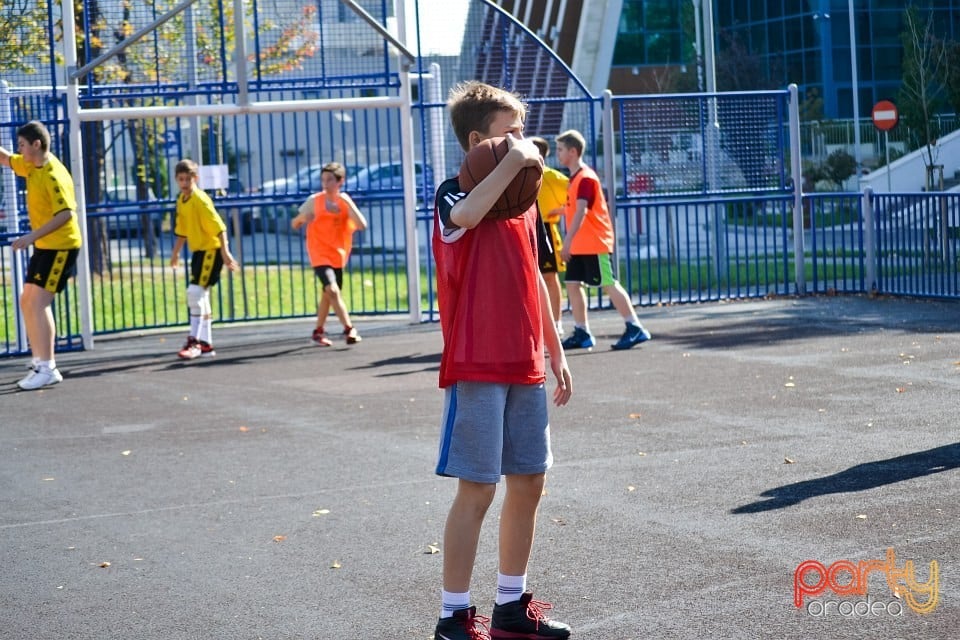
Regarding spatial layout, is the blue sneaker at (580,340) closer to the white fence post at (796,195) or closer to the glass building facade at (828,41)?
the white fence post at (796,195)

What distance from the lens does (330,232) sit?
1391 centimetres

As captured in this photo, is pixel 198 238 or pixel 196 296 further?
pixel 196 296

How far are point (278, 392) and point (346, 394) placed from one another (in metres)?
0.63

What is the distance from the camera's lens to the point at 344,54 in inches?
599

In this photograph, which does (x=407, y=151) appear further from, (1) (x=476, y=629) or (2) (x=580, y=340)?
(1) (x=476, y=629)

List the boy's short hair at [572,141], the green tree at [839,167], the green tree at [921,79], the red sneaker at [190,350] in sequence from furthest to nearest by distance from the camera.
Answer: the green tree at [839,167] → the green tree at [921,79] → the red sneaker at [190,350] → the boy's short hair at [572,141]

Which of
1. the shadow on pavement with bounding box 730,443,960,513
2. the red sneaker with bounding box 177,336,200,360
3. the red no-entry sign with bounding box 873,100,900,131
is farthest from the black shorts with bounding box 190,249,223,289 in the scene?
the red no-entry sign with bounding box 873,100,900,131

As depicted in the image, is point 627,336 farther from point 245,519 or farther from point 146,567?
point 146,567

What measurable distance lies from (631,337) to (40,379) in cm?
513

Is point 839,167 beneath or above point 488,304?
above

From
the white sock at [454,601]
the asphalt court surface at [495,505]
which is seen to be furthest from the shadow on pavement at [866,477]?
the white sock at [454,601]

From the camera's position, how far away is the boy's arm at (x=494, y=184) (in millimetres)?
4328

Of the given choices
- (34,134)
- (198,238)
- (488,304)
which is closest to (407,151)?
(198,238)

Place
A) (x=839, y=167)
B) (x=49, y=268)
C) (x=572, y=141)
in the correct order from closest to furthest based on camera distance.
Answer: (x=49, y=268) < (x=572, y=141) < (x=839, y=167)
